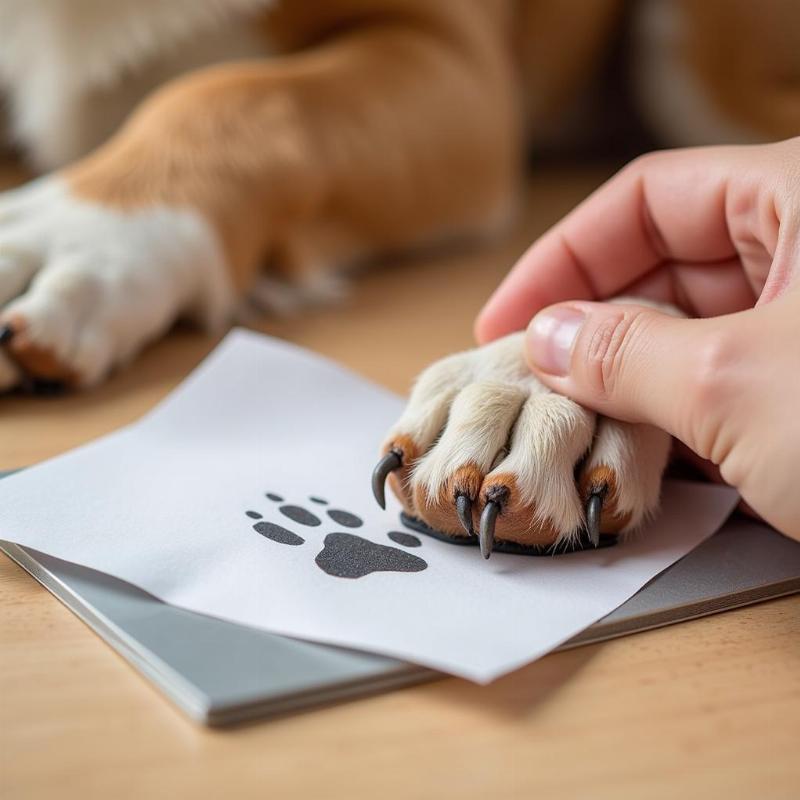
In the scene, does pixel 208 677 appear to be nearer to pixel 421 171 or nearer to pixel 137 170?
pixel 137 170

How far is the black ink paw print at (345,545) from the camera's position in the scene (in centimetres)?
56

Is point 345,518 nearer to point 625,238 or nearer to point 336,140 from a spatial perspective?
point 625,238

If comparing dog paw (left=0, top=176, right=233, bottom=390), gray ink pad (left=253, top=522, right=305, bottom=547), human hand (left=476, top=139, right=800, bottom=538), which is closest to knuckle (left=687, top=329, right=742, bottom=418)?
human hand (left=476, top=139, right=800, bottom=538)

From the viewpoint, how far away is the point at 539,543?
56cm

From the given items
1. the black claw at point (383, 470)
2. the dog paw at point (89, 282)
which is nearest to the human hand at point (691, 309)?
the black claw at point (383, 470)

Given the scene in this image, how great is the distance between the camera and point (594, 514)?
0.56m

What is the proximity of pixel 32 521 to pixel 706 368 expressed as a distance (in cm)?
36

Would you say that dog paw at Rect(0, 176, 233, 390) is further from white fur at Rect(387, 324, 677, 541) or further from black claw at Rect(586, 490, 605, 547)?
black claw at Rect(586, 490, 605, 547)

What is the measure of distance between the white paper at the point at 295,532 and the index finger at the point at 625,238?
0.12m

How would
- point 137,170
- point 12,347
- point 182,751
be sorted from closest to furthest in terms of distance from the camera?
point 182,751 → point 12,347 → point 137,170

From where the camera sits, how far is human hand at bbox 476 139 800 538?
48 centimetres

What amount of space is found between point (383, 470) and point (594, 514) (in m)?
0.11

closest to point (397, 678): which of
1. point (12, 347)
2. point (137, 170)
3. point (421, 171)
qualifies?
point (12, 347)

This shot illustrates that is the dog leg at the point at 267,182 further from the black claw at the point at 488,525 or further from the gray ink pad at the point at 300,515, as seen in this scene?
the black claw at the point at 488,525
